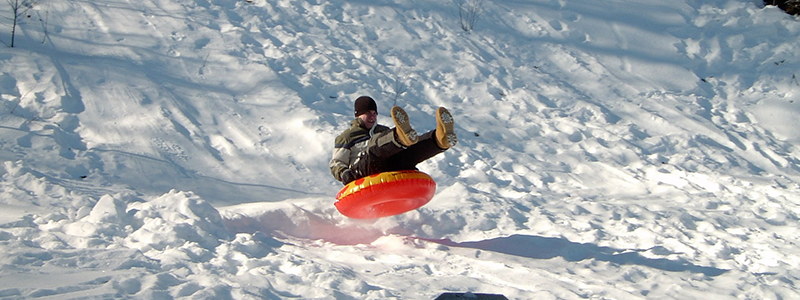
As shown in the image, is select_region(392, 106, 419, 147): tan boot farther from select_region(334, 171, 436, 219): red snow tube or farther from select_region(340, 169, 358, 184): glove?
select_region(340, 169, 358, 184): glove

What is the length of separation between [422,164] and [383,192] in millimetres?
1828

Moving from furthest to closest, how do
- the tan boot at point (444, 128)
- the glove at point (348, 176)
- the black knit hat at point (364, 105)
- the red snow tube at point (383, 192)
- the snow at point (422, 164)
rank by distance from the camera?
the black knit hat at point (364, 105)
the glove at point (348, 176)
the red snow tube at point (383, 192)
the tan boot at point (444, 128)
the snow at point (422, 164)

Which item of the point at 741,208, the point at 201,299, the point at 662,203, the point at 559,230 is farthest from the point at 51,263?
the point at 741,208

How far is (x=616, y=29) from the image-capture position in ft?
29.1

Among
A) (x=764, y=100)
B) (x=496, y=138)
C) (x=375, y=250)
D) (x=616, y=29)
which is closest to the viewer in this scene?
(x=375, y=250)

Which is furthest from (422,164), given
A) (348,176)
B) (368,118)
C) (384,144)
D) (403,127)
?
(403,127)

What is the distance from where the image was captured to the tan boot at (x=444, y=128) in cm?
403

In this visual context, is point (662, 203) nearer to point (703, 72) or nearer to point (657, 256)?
point (657, 256)

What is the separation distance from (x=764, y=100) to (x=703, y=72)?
80 cm

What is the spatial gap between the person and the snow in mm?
476

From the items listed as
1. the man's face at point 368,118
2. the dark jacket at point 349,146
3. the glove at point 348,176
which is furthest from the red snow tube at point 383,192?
the man's face at point 368,118

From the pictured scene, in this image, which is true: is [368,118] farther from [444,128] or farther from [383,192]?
[444,128]

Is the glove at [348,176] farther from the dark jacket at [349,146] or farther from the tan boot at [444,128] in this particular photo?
the tan boot at [444,128]

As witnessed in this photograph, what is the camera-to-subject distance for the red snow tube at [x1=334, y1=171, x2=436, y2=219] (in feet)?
14.1
